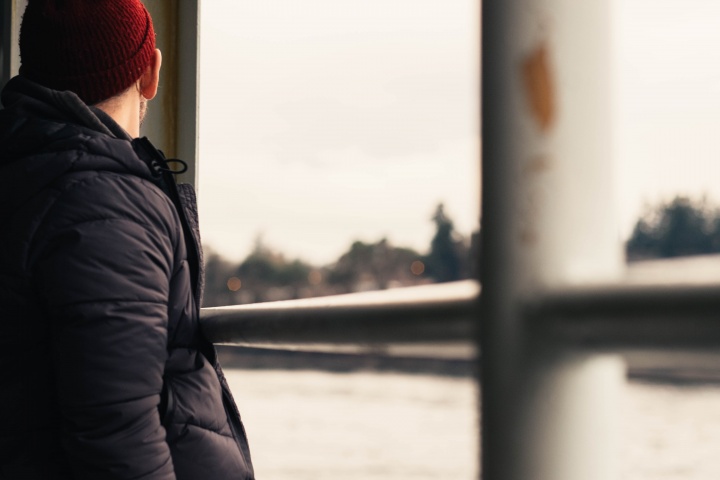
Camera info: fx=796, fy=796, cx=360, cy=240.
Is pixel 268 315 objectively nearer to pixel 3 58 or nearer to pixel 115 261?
pixel 115 261

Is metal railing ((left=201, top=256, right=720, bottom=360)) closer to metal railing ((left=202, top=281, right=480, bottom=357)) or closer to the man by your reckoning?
metal railing ((left=202, top=281, right=480, bottom=357))

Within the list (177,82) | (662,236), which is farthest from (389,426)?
(177,82)

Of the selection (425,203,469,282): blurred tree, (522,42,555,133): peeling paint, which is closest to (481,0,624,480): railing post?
(522,42,555,133): peeling paint

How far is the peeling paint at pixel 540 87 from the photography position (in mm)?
380

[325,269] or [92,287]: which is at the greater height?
[92,287]

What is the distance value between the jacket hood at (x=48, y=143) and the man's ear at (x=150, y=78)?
11 cm

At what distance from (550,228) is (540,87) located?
68 millimetres

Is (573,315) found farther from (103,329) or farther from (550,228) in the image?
(103,329)

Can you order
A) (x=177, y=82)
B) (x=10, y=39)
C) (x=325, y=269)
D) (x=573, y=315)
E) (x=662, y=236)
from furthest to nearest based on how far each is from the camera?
(x=325, y=269) < (x=662, y=236) < (x=10, y=39) < (x=177, y=82) < (x=573, y=315)

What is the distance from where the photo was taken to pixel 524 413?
0.38 m

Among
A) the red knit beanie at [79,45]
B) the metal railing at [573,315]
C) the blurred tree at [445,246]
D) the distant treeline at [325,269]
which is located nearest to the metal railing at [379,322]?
the metal railing at [573,315]

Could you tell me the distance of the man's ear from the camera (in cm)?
98

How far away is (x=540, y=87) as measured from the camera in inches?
15.1

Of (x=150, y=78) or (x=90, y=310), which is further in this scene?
(x=150, y=78)
